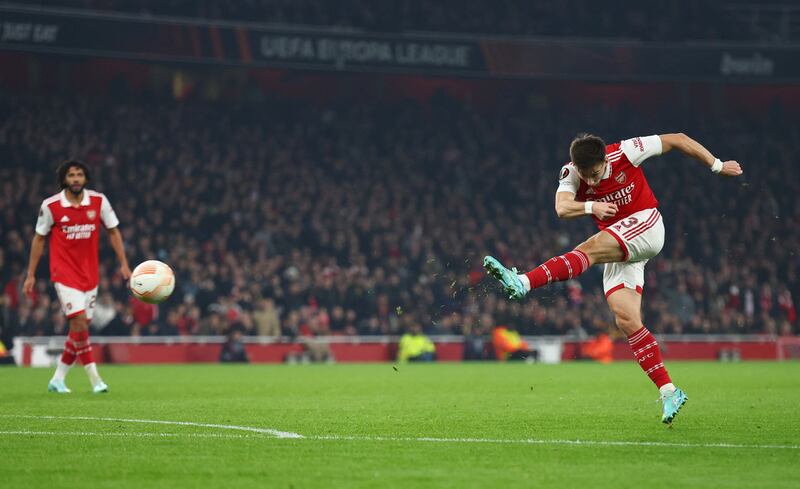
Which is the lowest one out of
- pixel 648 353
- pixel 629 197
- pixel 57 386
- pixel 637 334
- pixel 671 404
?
pixel 671 404

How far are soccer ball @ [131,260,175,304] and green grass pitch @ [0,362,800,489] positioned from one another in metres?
1.03

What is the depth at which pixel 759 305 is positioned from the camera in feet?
92.9

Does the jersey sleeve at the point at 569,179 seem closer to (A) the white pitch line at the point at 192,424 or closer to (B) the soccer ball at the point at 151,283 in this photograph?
(A) the white pitch line at the point at 192,424

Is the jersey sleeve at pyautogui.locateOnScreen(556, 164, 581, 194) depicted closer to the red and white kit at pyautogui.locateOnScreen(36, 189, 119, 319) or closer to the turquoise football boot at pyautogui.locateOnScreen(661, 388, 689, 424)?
the turquoise football boot at pyautogui.locateOnScreen(661, 388, 689, 424)

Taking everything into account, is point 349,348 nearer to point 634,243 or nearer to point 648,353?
point 648,353

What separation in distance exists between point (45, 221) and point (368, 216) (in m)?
17.7

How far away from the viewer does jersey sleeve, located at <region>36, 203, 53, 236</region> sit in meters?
12.9

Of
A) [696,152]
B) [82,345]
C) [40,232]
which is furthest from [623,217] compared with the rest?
[40,232]

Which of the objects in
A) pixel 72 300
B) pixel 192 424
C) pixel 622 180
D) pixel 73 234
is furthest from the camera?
pixel 73 234

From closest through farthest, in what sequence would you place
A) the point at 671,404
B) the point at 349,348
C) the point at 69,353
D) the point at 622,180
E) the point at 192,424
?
the point at 671,404 < the point at 192,424 < the point at 622,180 < the point at 69,353 < the point at 349,348

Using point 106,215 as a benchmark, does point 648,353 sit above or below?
below

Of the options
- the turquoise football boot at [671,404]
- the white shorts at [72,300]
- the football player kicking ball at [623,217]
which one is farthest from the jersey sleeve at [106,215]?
the turquoise football boot at [671,404]

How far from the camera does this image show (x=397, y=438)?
8.18 metres

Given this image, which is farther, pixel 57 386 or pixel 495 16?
pixel 495 16
